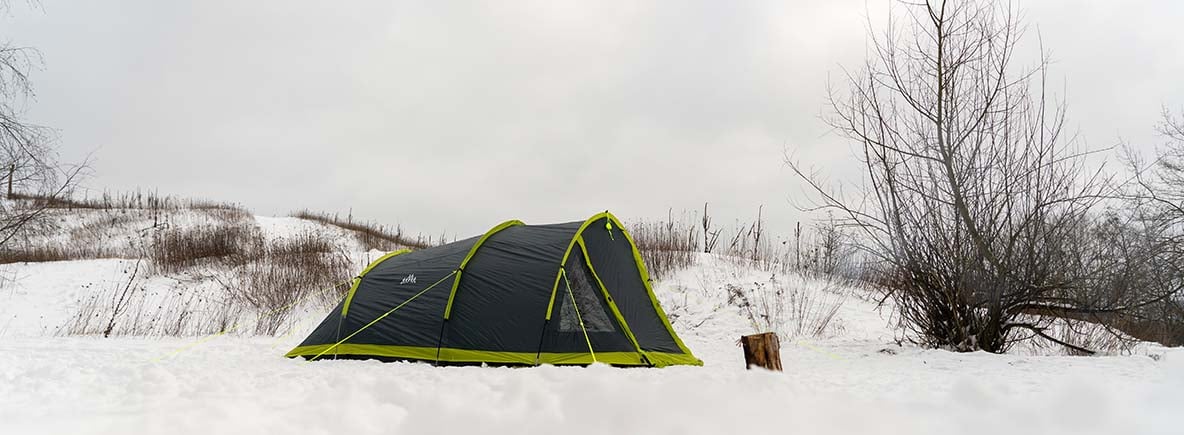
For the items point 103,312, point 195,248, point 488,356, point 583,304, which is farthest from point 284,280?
point 583,304

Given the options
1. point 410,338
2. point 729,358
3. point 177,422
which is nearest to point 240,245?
point 410,338

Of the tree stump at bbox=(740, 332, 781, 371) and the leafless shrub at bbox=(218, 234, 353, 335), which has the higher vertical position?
the tree stump at bbox=(740, 332, 781, 371)

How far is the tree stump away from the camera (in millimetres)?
4555

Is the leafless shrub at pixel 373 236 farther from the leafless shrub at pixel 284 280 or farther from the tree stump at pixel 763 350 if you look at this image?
→ the tree stump at pixel 763 350

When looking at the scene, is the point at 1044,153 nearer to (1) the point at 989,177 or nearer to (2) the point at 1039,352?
(1) the point at 989,177

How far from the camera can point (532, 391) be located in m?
3.35

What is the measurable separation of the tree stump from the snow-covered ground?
4.0 inches

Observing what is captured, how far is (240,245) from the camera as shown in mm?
16297

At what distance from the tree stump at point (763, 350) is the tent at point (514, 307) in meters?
1.47

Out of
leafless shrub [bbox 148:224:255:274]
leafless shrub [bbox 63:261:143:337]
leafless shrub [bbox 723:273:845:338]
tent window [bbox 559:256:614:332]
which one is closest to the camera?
tent window [bbox 559:256:614:332]

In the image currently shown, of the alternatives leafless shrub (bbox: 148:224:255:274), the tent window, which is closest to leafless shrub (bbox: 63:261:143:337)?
leafless shrub (bbox: 148:224:255:274)

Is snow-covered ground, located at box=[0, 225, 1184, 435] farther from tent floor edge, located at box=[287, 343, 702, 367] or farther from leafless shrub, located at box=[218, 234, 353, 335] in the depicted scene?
leafless shrub, located at box=[218, 234, 353, 335]

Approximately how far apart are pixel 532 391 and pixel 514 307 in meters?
2.52

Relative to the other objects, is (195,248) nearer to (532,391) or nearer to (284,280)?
(284,280)
